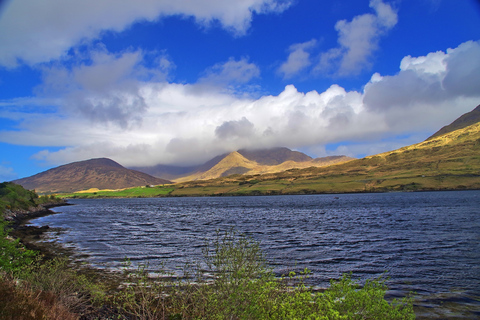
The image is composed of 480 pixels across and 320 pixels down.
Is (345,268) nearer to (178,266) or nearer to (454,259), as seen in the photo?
(454,259)

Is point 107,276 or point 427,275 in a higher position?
point 107,276

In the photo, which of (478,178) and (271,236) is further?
(478,178)

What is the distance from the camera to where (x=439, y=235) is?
44469 mm

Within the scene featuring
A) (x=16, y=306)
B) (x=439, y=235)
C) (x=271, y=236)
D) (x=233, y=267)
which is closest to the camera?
(x=16, y=306)

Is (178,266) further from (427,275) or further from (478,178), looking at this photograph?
(478,178)

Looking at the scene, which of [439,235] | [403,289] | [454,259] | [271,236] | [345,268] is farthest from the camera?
[271,236]

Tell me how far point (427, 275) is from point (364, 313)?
19.9 meters

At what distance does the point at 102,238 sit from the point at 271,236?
30107 millimetres

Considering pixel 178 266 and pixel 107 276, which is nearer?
pixel 107 276

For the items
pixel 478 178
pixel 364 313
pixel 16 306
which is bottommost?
pixel 478 178

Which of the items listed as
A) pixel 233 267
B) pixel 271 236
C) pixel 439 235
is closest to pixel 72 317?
pixel 233 267

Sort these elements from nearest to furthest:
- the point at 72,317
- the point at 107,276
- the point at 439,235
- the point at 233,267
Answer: the point at 233,267
the point at 72,317
the point at 107,276
the point at 439,235

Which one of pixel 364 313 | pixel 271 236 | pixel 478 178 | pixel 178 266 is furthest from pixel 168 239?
pixel 478 178

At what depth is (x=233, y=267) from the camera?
35.7 feet
